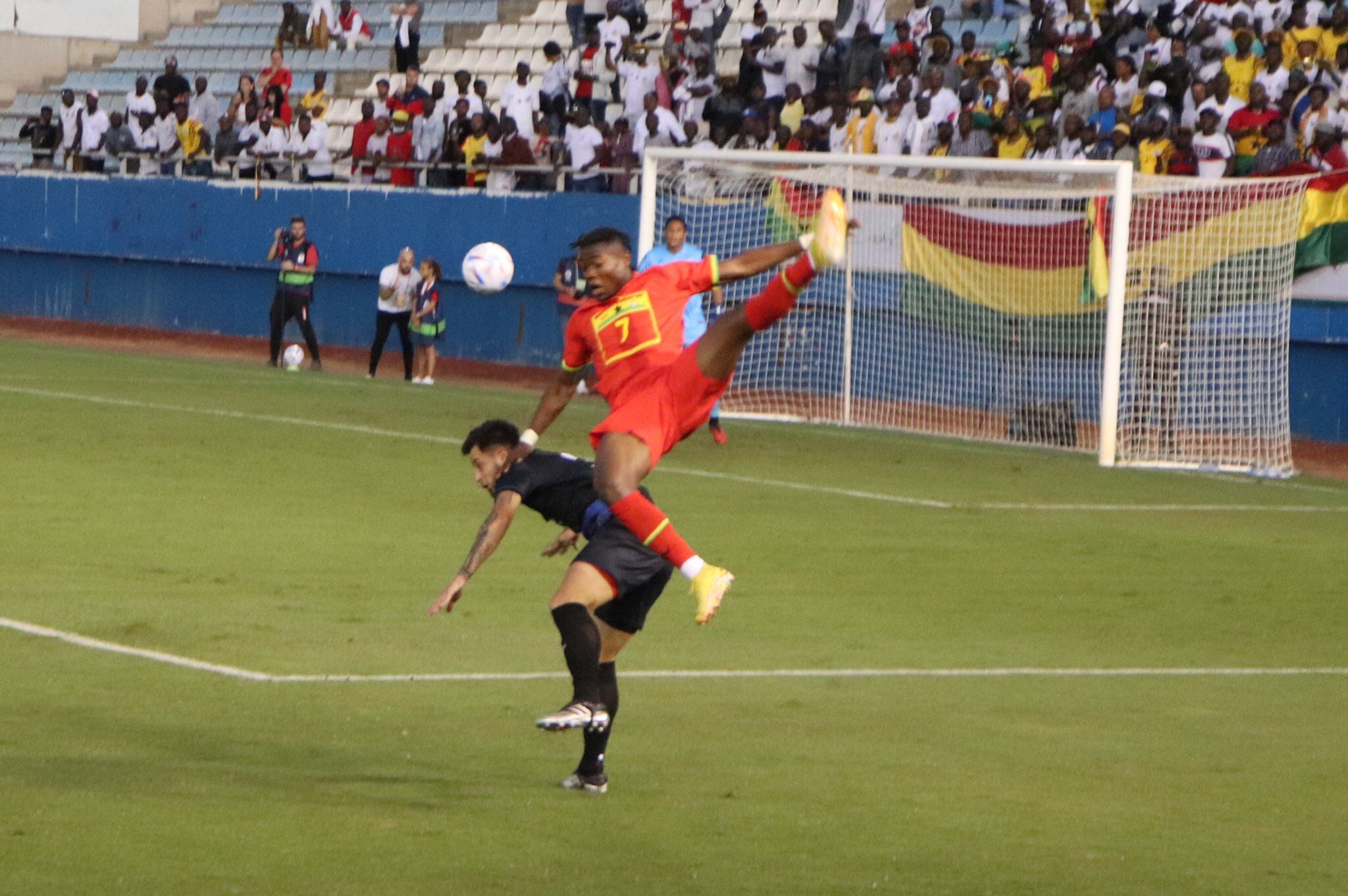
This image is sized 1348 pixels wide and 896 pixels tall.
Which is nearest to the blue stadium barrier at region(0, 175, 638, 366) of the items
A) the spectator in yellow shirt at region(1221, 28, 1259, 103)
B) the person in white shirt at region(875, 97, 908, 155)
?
the person in white shirt at region(875, 97, 908, 155)

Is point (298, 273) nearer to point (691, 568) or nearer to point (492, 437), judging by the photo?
point (492, 437)

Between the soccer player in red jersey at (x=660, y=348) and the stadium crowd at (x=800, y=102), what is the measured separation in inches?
622

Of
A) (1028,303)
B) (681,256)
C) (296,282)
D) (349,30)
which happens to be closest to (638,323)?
(681,256)

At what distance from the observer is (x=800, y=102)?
28.4 m

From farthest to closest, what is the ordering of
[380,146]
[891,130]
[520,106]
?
[380,146] < [520,106] < [891,130]

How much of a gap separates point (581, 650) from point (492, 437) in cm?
92

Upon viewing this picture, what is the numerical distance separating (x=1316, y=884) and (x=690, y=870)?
1.86m

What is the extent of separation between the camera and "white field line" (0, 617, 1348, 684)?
9812mm

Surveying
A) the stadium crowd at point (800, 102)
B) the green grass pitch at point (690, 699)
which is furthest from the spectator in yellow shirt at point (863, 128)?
the green grass pitch at point (690, 699)

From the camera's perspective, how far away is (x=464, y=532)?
576 inches

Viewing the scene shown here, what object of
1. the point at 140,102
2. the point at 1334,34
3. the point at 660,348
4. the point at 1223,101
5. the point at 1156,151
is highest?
the point at 1334,34

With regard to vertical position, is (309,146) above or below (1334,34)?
below

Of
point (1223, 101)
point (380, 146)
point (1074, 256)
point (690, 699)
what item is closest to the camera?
point (690, 699)

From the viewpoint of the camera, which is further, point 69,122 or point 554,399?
point 69,122
